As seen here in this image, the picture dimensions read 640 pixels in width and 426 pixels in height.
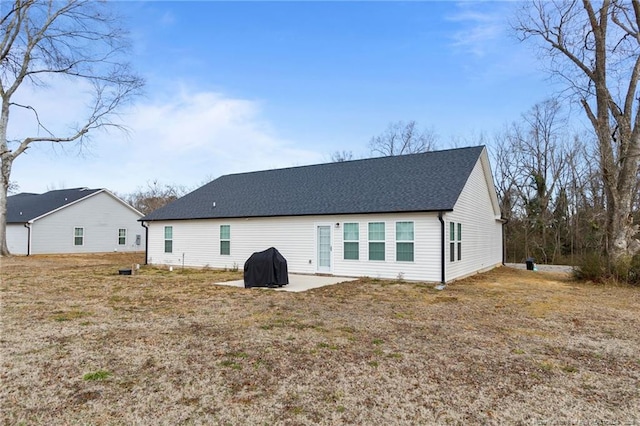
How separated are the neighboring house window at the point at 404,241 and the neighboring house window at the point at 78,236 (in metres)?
25.1

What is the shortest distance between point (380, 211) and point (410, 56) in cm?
746

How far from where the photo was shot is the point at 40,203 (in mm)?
28453

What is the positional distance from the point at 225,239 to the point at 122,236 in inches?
726

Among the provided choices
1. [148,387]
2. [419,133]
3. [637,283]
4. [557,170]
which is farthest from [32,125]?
[557,170]

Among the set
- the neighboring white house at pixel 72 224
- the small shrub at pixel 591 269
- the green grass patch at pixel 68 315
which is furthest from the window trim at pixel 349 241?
the neighboring white house at pixel 72 224

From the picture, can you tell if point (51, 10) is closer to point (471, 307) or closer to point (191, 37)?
Answer: point (191, 37)

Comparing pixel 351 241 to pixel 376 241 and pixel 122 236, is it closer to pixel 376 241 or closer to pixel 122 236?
pixel 376 241

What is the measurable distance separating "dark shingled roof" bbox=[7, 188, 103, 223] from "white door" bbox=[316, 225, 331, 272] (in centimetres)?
2191

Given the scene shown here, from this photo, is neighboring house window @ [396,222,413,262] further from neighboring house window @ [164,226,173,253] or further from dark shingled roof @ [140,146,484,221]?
neighboring house window @ [164,226,173,253]

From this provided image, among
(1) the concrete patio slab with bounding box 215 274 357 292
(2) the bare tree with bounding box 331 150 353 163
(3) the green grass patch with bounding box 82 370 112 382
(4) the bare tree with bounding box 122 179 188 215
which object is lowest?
(1) the concrete patio slab with bounding box 215 274 357 292

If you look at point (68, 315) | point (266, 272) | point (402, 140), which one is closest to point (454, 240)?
point (266, 272)

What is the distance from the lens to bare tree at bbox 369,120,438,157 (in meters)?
33.4

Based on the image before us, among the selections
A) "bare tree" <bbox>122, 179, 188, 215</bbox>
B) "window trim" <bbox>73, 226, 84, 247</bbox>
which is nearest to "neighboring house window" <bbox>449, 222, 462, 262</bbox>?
"window trim" <bbox>73, 226, 84, 247</bbox>

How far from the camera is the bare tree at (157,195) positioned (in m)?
42.1
